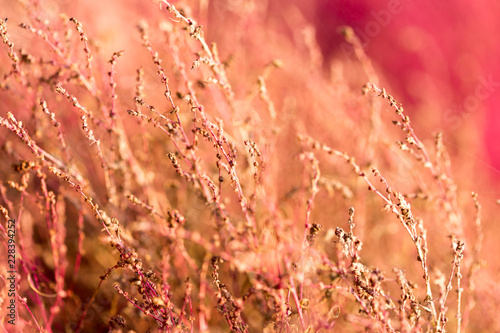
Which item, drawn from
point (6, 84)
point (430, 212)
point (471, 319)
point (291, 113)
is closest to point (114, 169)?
point (6, 84)

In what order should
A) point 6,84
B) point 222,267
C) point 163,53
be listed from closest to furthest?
point 6,84 < point 222,267 < point 163,53

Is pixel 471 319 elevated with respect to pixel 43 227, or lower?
elevated

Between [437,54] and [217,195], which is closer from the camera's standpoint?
[217,195]

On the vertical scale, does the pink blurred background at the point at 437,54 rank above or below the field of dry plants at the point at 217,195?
above

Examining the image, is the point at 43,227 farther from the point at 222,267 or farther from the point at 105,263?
the point at 222,267

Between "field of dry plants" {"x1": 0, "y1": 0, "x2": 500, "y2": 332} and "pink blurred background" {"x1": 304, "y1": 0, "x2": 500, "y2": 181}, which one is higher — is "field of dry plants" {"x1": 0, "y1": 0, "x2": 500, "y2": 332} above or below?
below

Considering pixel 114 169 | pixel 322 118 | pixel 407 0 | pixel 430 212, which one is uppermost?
pixel 407 0

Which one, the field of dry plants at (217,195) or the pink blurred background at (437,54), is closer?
the field of dry plants at (217,195)

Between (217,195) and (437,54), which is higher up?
(437,54)
